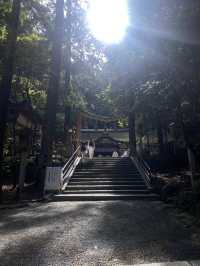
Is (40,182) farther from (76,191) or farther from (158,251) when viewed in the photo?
(158,251)

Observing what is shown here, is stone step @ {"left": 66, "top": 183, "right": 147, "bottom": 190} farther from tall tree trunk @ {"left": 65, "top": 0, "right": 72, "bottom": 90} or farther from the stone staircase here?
tall tree trunk @ {"left": 65, "top": 0, "right": 72, "bottom": 90}

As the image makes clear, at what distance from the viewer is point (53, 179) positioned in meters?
13.2

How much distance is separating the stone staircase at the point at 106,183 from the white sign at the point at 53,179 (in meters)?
0.42

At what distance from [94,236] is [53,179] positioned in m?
6.78

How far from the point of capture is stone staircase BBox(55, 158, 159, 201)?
40.4 feet

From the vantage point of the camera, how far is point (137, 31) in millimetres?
9266

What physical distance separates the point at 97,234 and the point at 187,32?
197 inches

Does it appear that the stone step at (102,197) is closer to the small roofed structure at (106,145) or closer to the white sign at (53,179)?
the white sign at (53,179)

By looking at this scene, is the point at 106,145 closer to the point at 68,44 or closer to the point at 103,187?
the point at 68,44

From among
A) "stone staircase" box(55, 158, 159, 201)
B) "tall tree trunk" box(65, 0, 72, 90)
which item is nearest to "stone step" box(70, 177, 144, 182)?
"stone staircase" box(55, 158, 159, 201)

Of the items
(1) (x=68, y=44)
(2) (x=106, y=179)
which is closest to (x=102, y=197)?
(2) (x=106, y=179)

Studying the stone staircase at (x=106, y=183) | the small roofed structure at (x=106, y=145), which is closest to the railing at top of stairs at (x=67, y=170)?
the stone staircase at (x=106, y=183)

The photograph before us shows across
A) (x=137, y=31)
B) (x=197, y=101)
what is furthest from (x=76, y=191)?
(x=137, y=31)

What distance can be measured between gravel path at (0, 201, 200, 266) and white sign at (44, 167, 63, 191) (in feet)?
9.59
